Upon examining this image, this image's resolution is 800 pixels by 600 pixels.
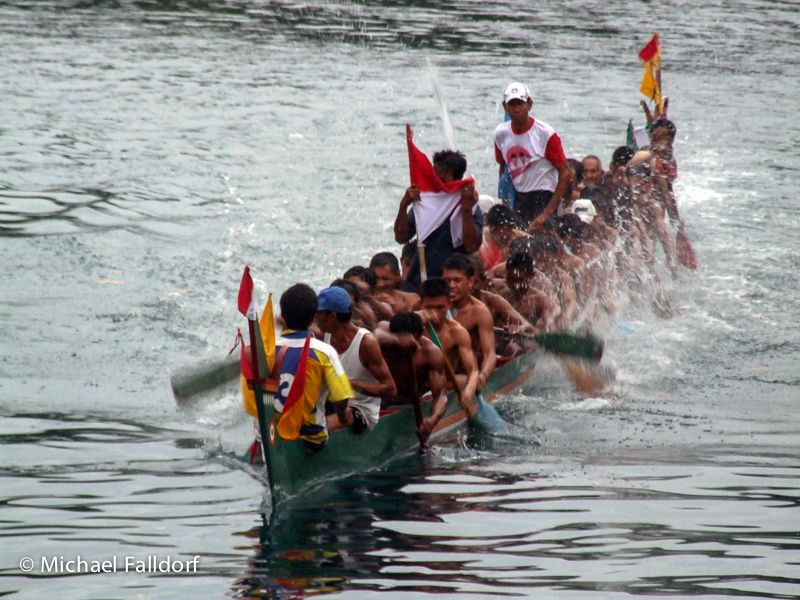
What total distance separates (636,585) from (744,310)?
25.5 feet

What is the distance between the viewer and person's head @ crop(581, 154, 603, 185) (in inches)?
538

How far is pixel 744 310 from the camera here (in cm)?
1324

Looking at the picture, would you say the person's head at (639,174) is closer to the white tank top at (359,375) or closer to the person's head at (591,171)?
the person's head at (591,171)

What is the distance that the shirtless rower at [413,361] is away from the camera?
317 inches

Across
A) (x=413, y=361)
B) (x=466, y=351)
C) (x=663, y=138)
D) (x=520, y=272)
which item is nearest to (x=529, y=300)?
(x=520, y=272)

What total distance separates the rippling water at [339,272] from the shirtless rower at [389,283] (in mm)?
1267

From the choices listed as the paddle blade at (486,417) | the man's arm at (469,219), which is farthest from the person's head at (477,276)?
the paddle blade at (486,417)

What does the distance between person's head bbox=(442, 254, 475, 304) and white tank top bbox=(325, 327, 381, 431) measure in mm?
1455

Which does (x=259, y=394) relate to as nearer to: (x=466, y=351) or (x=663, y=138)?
(x=466, y=351)

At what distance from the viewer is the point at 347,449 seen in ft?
25.1

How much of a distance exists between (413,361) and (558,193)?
3607mm

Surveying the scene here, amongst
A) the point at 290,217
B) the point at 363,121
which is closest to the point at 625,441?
the point at 290,217

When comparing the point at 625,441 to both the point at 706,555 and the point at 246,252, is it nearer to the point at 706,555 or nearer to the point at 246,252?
the point at 706,555

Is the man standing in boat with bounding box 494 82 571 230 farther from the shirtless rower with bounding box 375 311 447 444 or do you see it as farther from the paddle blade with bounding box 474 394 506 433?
the shirtless rower with bounding box 375 311 447 444
